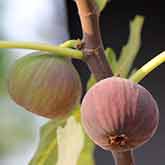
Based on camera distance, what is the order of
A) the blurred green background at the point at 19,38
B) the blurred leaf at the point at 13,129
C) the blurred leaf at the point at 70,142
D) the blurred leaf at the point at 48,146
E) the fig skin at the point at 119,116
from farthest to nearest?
the blurred leaf at the point at 13,129
the blurred green background at the point at 19,38
the blurred leaf at the point at 48,146
the blurred leaf at the point at 70,142
the fig skin at the point at 119,116

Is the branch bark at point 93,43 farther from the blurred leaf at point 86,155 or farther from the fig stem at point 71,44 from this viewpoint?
the blurred leaf at point 86,155

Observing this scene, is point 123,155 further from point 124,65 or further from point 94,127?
point 124,65

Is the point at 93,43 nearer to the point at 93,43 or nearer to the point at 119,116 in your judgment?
the point at 93,43

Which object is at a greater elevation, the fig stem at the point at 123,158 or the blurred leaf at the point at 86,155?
the fig stem at the point at 123,158

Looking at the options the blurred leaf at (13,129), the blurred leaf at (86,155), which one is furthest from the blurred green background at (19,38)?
the blurred leaf at (86,155)

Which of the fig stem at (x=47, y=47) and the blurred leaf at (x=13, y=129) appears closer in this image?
the fig stem at (x=47, y=47)

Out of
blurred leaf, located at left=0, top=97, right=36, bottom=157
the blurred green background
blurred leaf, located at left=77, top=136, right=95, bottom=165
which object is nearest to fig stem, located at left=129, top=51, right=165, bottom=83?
blurred leaf, located at left=77, top=136, right=95, bottom=165

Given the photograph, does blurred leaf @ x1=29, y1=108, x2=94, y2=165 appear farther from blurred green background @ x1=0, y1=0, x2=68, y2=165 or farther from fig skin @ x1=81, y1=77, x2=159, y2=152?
blurred green background @ x1=0, y1=0, x2=68, y2=165

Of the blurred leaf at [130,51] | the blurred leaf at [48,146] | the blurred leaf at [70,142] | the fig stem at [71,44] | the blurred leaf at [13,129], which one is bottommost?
the blurred leaf at [13,129]

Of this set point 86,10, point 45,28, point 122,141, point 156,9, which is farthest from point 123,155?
point 45,28

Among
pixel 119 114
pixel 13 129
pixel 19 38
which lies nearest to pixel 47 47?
pixel 119 114
